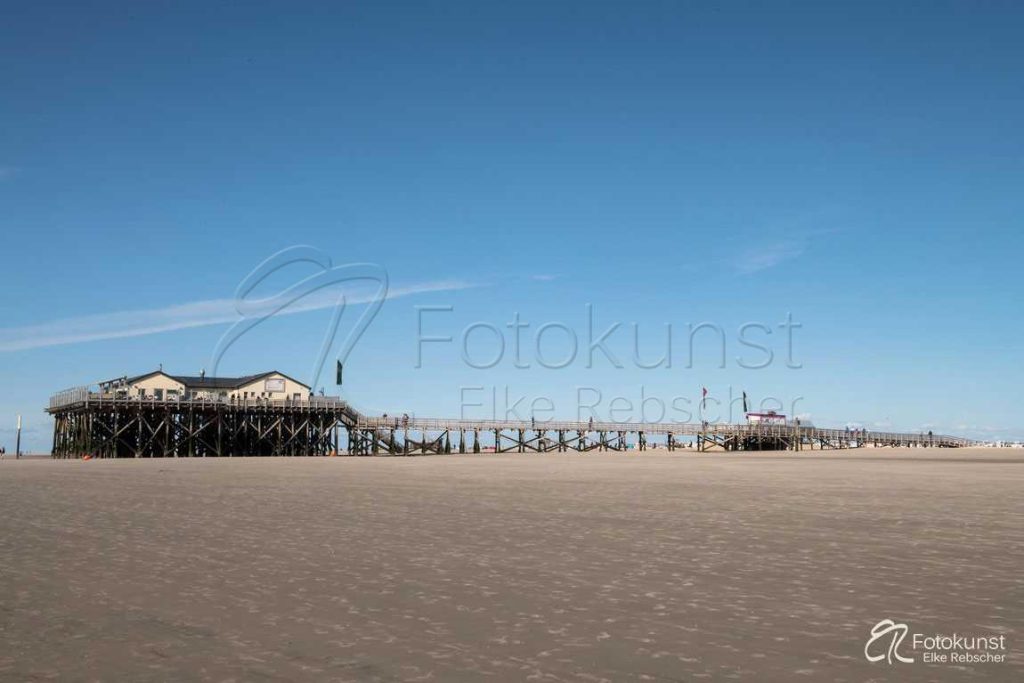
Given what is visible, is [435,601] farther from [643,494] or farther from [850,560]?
[643,494]

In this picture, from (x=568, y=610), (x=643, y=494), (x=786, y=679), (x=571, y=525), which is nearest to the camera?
(x=786, y=679)

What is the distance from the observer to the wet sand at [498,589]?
20.6 ft

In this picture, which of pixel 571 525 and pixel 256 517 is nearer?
pixel 571 525

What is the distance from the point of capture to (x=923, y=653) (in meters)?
6.52

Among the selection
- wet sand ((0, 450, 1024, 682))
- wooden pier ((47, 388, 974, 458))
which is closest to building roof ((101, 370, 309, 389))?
wooden pier ((47, 388, 974, 458))

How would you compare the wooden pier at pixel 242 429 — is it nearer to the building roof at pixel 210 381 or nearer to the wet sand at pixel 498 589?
the building roof at pixel 210 381

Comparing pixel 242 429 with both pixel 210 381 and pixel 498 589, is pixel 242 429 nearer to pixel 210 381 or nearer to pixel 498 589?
pixel 210 381

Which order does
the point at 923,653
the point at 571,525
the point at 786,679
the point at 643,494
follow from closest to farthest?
the point at 786,679
the point at 923,653
the point at 571,525
the point at 643,494

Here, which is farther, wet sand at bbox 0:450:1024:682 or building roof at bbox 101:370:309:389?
building roof at bbox 101:370:309:389

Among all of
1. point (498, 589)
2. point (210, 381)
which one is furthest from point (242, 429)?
point (498, 589)

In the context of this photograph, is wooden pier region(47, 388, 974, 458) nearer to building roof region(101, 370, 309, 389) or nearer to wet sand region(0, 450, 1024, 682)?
building roof region(101, 370, 309, 389)

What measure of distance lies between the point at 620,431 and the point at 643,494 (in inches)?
2778

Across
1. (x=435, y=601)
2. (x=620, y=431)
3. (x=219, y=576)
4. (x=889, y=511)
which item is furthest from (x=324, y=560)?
(x=620, y=431)

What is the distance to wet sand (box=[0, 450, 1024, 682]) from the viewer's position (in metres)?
6.27
